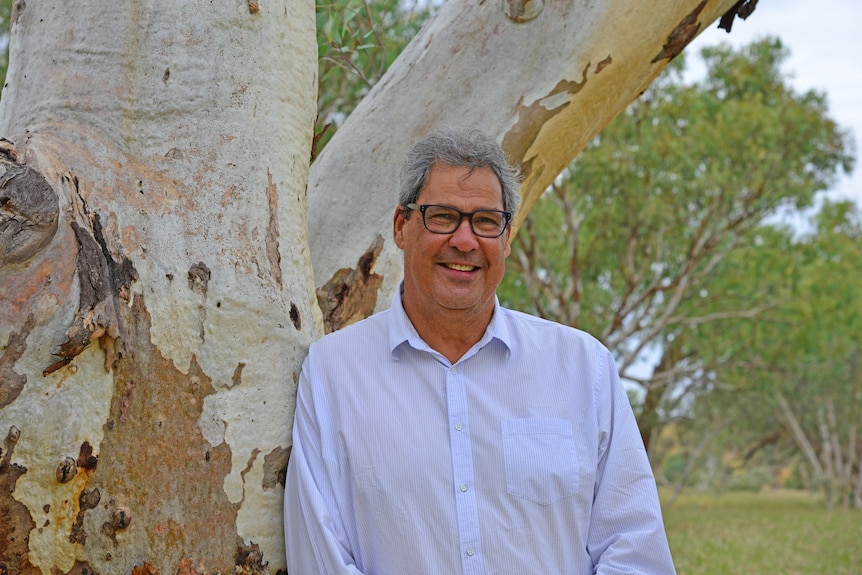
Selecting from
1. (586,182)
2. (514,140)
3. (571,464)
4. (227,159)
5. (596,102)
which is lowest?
(571,464)

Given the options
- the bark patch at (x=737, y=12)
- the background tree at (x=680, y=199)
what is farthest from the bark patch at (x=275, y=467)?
the background tree at (x=680, y=199)

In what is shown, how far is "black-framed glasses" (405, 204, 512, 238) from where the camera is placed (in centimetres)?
223

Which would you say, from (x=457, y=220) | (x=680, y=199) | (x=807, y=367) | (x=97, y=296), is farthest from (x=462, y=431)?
(x=807, y=367)

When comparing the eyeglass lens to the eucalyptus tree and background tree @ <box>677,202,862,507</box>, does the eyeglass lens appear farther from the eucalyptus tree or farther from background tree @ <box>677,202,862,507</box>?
background tree @ <box>677,202,862,507</box>

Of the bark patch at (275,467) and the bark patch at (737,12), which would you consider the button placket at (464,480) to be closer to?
the bark patch at (275,467)

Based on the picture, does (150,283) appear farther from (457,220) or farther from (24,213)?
(457,220)

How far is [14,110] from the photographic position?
2.10 meters

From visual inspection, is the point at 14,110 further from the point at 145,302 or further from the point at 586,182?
the point at 586,182

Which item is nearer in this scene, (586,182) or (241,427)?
(241,427)

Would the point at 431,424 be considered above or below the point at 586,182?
below

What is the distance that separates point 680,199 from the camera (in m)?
14.2

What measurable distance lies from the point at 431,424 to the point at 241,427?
436 millimetres

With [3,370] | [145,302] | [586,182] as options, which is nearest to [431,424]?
[145,302]

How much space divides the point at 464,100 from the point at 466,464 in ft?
3.88
